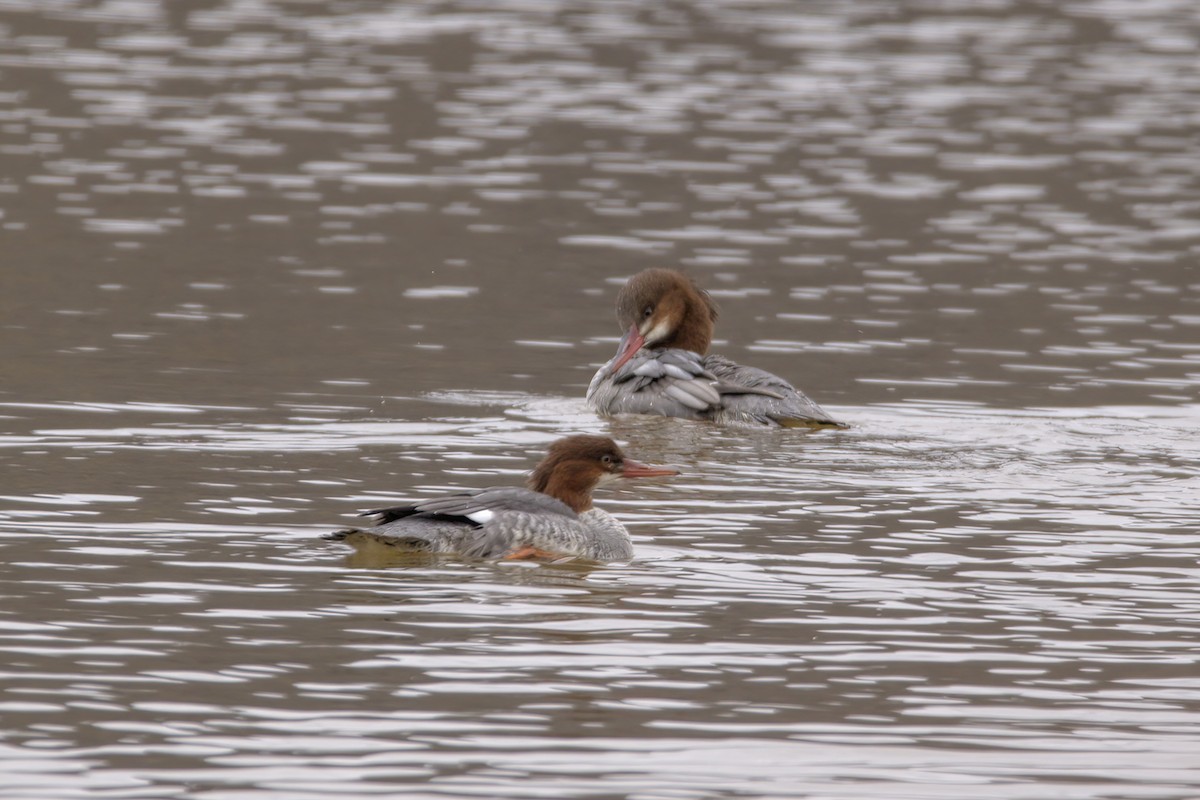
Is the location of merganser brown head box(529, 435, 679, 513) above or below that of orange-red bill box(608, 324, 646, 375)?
above

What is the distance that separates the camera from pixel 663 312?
1548 centimetres

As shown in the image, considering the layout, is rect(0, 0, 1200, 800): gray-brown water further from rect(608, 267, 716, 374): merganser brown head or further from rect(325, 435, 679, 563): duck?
rect(608, 267, 716, 374): merganser brown head

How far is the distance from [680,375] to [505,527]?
15.4ft

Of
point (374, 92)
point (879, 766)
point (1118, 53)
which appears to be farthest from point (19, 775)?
point (1118, 53)

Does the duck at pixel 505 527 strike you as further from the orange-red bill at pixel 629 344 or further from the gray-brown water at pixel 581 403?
the orange-red bill at pixel 629 344

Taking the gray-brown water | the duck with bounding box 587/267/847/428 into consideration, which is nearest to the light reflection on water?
the gray-brown water

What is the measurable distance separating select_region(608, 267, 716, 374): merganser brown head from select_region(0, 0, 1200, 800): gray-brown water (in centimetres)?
67

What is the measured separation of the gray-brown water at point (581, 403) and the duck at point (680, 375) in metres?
0.24

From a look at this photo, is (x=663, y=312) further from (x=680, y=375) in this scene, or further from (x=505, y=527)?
(x=505, y=527)

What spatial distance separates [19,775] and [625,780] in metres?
1.91

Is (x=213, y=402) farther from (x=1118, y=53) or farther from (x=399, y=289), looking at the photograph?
(x=1118, y=53)

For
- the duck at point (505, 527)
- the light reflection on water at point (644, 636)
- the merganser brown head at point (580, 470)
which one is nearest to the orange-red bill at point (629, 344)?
the light reflection on water at point (644, 636)

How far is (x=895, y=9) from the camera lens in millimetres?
35656

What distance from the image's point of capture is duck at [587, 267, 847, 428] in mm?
13945
